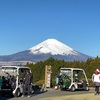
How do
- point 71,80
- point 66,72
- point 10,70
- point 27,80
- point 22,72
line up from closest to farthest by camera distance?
1. point 27,80
2. point 22,72
3. point 10,70
4. point 71,80
5. point 66,72

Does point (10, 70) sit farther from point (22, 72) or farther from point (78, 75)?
point (78, 75)

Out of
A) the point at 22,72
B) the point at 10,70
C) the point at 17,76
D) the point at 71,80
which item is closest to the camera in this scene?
the point at 17,76

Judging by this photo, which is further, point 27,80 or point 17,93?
point 17,93

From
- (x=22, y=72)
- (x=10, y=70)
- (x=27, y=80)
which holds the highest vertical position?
(x=10, y=70)

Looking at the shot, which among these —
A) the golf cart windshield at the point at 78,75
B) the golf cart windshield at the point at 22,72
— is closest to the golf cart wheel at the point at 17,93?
the golf cart windshield at the point at 22,72

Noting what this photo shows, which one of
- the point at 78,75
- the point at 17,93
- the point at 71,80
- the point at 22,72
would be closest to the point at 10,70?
the point at 22,72

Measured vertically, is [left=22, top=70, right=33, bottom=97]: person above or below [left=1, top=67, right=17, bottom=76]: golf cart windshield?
below

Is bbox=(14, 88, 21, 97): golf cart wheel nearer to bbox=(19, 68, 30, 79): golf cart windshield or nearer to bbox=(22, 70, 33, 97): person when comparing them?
bbox=(22, 70, 33, 97): person

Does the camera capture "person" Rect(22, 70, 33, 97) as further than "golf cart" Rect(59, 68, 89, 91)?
No

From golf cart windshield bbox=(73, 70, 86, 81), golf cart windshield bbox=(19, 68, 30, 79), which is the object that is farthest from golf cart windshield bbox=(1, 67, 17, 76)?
golf cart windshield bbox=(73, 70, 86, 81)

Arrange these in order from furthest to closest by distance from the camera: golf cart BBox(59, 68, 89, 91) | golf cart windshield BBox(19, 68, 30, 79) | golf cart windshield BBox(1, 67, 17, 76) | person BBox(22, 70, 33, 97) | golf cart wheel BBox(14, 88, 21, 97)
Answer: golf cart BBox(59, 68, 89, 91) → golf cart windshield BBox(1, 67, 17, 76) → golf cart windshield BBox(19, 68, 30, 79) → golf cart wheel BBox(14, 88, 21, 97) → person BBox(22, 70, 33, 97)

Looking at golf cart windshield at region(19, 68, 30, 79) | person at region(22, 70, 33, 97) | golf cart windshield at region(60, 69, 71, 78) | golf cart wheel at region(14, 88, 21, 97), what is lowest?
golf cart wheel at region(14, 88, 21, 97)

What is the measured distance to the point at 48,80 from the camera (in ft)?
110

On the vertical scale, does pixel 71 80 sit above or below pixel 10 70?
below
